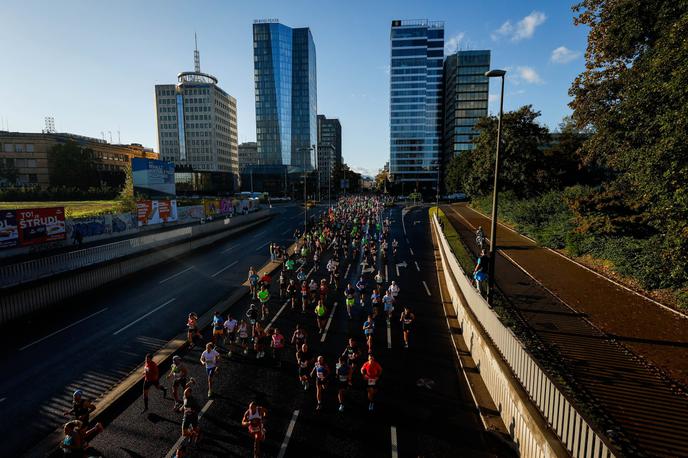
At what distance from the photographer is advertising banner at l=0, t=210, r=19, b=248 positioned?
69.7ft

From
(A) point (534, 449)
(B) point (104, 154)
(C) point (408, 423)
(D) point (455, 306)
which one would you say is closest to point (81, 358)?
(C) point (408, 423)

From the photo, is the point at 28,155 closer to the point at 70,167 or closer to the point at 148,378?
the point at 70,167

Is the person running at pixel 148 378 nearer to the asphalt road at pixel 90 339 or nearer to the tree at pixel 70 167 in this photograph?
the asphalt road at pixel 90 339

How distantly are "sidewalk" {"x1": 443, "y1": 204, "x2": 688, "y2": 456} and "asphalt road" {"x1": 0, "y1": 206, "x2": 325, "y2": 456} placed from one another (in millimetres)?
14193

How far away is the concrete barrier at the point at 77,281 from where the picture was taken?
1588cm

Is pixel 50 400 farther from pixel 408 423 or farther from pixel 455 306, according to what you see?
pixel 455 306

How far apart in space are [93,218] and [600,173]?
65.8m

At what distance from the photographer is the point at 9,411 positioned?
31.9 feet

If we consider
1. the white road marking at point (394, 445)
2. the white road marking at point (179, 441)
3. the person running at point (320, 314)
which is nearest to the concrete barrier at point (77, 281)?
the white road marking at point (179, 441)

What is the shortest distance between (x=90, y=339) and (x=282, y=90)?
479ft

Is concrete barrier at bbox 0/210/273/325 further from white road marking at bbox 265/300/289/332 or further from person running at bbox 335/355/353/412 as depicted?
person running at bbox 335/355/353/412

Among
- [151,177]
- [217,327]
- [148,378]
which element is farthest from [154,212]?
[148,378]

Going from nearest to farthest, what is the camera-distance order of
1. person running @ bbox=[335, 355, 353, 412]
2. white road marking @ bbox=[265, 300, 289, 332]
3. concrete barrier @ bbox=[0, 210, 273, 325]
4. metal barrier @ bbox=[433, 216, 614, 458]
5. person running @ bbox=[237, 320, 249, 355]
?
metal barrier @ bbox=[433, 216, 614, 458], person running @ bbox=[335, 355, 353, 412], person running @ bbox=[237, 320, 249, 355], white road marking @ bbox=[265, 300, 289, 332], concrete barrier @ bbox=[0, 210, 273, 325]

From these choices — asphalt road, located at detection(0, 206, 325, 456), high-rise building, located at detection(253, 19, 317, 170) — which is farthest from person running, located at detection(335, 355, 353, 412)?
high-rise building, located at detection(253, 19, 317, 170)
